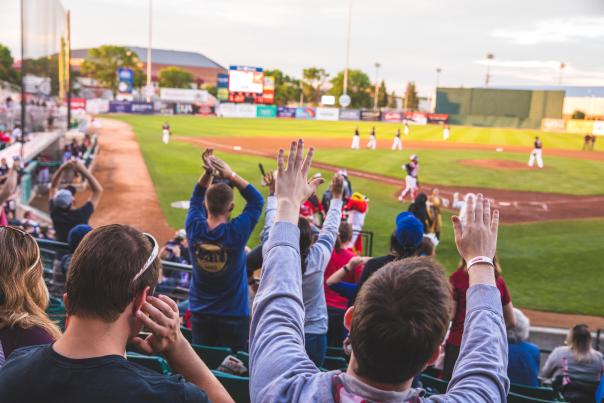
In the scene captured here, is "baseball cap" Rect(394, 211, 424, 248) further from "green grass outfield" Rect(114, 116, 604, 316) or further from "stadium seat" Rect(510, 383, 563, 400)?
"green grass outfield" Rect(114, 116, 604, 316)

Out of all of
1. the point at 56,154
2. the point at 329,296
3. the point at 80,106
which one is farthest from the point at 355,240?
the point at 80,106

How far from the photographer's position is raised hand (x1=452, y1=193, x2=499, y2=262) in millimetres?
1880

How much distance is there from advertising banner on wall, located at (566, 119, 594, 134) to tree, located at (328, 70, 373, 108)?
45860 mm

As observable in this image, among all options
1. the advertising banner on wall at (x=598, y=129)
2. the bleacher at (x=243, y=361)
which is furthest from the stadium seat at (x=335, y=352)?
the advertising banner on wall at (x=598, y=129)

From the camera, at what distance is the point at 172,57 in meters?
152

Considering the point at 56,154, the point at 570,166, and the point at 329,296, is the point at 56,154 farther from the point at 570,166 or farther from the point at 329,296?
the point at 570,166

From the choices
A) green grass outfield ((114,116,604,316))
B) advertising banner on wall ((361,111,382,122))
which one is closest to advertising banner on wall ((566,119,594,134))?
advertising banner on wall ((361,111,382,122))

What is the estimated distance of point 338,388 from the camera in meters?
1.56

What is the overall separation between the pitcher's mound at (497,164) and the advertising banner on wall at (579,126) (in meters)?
37.6

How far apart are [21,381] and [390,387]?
112 centimetres

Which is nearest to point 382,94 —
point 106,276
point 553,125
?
point 553,125

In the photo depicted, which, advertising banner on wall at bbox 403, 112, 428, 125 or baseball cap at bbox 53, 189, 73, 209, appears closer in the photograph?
baseball cap at bbox 53, 189, 73, 209

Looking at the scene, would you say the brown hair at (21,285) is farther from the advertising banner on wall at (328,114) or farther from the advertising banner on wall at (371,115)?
the advertising banner on wall at (371,115)

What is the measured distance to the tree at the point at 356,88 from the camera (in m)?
104
